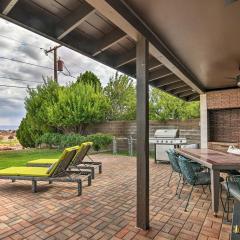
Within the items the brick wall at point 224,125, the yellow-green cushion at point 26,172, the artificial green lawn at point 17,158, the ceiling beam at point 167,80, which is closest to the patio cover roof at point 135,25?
the ceiling beam at point 167,80

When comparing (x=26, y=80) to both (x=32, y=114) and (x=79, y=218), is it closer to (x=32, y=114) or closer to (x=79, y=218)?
(x=32, y=114)

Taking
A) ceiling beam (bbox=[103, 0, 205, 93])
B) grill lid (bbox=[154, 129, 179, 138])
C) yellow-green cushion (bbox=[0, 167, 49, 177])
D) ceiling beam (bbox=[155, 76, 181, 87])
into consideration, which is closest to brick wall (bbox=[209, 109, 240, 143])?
grill lid (bbox=[154, 129, 179, 138])

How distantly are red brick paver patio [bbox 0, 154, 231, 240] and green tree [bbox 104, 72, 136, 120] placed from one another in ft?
40.5

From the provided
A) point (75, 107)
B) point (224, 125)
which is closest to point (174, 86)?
point (224, 125)

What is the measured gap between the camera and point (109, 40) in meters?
3.54

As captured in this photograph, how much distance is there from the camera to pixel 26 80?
16.2 m

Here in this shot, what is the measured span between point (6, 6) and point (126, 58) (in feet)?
7.81

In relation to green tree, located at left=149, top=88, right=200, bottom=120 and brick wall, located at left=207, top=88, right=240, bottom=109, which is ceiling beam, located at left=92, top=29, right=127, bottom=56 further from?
green tree, located at left=149, top=88, right=200, bottom=120

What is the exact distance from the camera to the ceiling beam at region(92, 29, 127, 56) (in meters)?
3.42

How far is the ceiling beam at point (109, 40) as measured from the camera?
3416 mm

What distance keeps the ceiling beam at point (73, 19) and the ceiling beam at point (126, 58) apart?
1.51 metres

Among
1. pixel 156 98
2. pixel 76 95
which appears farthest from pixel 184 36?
pixel 156 98

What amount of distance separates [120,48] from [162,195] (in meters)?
2.88

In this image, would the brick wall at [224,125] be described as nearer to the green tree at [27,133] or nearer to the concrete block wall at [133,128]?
the concrete block wall at [133,128]
